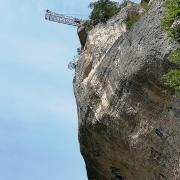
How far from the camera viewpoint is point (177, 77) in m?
15.5

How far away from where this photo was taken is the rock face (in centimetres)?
1944

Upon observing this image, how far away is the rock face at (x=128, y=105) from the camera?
19438 millimetres

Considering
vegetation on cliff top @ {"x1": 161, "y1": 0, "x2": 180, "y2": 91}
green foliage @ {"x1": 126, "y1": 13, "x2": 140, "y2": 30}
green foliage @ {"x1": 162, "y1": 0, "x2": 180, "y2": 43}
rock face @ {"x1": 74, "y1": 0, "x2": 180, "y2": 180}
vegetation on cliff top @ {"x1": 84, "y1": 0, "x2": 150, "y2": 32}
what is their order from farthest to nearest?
vegetation on cliff top @ {"x1": 84, "y1": 0, "x2": 150, "y2": 32} < green foliage @ {"x1": 126, "y1": 13, "x2": 140, "y2": 30} < rock face @ {"x1": 74, "y1": 0, "x2": 180, "y2": 180} < green foliage @ {"x1": 162, "y1": 0, "x2": 180, "y2": 43} < vegetation on cliff top @ {"x1": 161, "y1": 0, "x2": 180, "y2": 91}

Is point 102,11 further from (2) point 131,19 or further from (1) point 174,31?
(1) point 174,31

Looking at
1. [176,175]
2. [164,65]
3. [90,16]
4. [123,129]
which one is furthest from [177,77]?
[90,16]

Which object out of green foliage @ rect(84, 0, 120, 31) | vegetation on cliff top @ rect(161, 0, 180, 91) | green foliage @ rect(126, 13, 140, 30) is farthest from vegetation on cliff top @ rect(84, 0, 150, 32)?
vegetation on cliff top @ rect(161, 0, 180, 91)

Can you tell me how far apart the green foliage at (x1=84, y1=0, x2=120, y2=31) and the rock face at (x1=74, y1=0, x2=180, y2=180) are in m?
1.49

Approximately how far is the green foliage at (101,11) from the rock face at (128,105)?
1.49 meters

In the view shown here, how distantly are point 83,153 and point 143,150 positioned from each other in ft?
17.6

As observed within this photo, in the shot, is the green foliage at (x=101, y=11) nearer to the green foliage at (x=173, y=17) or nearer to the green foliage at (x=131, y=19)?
the green foliage at (x=131, y=19)

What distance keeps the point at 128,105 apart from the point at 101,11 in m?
7.87

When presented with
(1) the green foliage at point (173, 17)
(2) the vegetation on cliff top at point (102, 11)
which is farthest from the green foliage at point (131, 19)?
(1) the green foliage at point (173, 17)

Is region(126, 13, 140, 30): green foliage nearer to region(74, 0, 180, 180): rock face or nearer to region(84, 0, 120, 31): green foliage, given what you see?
region(74, 0, 180, 180): rock face

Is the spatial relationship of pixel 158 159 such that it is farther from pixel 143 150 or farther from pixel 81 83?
pixel 81 83
